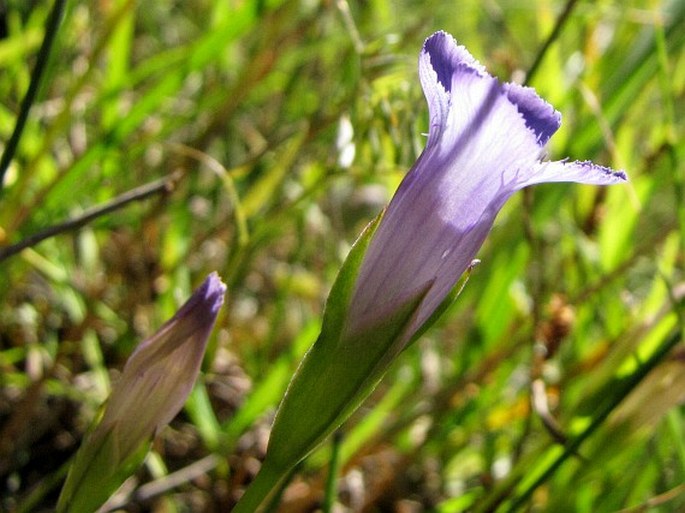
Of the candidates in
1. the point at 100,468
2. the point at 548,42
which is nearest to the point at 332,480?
the point at 100,468

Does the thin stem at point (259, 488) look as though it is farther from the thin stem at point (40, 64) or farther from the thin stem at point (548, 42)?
the thin stem at point (548, 42)

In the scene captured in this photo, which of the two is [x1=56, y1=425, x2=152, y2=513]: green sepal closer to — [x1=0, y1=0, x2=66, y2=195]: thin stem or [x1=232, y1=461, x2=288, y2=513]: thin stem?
[x1=232, y1=461, x2=288, y2=513]: thin stem

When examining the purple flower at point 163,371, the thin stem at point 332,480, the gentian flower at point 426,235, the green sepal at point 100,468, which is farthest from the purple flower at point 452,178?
the thin stem at point 332,480

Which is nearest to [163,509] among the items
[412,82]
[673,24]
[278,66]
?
[412,82]

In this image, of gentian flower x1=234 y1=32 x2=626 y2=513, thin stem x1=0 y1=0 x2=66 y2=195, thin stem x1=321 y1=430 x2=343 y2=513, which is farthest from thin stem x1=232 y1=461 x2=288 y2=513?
thin stem x1=0 y1=0 x2=66 y2=195

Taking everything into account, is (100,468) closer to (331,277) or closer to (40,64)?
(40,64)

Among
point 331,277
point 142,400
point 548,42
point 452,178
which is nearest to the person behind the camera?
point 452,178
